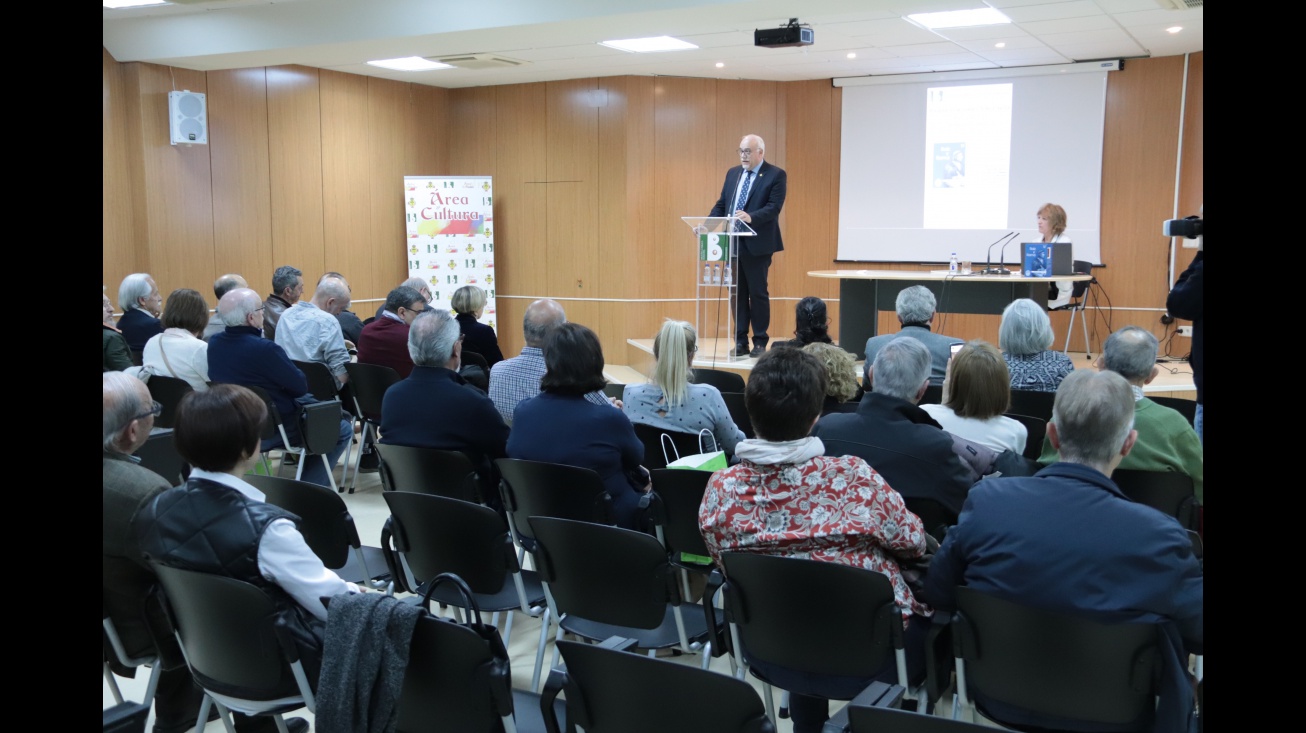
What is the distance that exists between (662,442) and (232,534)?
78.6 inches

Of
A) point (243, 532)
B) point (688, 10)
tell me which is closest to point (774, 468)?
point (243, 532)

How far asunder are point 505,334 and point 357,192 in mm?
2317

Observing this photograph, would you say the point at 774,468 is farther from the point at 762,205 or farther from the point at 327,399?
the point at 762,205

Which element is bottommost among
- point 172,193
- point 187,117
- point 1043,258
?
point 1043,258

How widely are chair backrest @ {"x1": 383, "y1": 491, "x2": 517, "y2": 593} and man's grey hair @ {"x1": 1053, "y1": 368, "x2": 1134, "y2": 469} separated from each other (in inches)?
62.1

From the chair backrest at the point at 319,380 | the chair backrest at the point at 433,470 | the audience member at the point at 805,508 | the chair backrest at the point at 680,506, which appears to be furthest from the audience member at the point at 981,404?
the chair backrest at the point at 319,380

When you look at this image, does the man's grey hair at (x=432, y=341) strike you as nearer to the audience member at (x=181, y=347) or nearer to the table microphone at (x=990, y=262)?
the audience member at (x=181, y=347)

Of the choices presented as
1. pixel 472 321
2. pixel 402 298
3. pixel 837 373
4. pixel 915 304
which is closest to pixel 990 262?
pixel 915 304

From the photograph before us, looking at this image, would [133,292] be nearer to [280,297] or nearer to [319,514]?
[280,297]

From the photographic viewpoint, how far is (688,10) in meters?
6.72

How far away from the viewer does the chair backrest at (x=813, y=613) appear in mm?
2383

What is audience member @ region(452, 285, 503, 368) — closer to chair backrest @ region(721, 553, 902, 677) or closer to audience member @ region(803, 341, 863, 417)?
audience member @ region(803, 341, 863, 417)

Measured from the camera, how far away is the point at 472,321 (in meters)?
6.33
